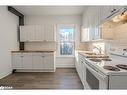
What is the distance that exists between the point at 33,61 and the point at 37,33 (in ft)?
3.99

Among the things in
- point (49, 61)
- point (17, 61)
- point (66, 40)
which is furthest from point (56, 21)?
point (17, 61)

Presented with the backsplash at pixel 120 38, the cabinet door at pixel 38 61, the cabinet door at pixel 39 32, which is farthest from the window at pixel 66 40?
the backsplash at pixel 120 38

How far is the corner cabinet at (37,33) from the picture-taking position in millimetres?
6117

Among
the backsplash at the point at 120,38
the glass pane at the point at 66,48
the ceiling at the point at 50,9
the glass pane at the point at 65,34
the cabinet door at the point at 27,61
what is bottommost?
the cabinet door at the point at 27,61

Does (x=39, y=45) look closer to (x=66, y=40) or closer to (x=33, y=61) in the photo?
(x=33, y=61)

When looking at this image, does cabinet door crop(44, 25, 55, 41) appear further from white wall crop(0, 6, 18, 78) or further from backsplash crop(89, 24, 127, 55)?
backsplash crop(89, 24, 127, 55)

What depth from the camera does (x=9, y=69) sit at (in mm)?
5340

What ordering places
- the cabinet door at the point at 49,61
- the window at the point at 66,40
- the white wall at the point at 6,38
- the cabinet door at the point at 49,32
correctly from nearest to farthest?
the white wall at the point at 6,38 < the cabinet door at the point at 49,61 < the cabinet door at the point at 49,32 < the window at the point at 66,40

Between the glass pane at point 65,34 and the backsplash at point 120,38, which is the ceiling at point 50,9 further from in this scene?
the backsplash at point 120,38

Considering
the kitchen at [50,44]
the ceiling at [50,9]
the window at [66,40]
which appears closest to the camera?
the kitchen at [50,44]

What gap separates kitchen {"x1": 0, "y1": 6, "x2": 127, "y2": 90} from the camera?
3845 mm

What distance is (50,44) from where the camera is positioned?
6570 mm

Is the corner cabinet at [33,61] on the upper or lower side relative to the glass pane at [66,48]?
lower
